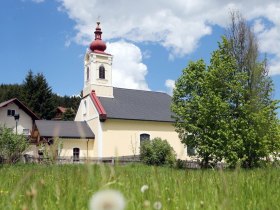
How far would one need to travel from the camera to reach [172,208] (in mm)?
2541

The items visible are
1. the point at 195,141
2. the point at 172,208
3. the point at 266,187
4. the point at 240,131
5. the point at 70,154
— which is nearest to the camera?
the point at 172,208

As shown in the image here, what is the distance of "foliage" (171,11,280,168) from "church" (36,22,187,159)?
586 inches

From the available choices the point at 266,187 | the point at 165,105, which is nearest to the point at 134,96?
the point at 165,105

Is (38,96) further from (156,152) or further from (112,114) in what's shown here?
(156,152)

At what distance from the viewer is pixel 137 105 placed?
45.5 meters

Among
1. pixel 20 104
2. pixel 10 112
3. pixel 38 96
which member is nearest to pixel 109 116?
pixel 20 104

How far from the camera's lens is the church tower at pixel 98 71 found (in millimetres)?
44500

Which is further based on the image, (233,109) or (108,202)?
(233,109)

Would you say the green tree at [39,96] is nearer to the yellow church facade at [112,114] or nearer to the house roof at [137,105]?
the yellow church facade at [112,114]

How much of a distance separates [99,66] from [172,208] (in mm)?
43571

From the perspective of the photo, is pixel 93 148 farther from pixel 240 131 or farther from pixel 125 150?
pixel 240 131

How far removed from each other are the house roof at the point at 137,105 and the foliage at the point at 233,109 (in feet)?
50.5

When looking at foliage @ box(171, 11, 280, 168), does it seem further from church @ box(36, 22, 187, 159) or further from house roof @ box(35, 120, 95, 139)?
house roof @ box(35, 120, 95, 139)

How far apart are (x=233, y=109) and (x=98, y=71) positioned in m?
23.5
